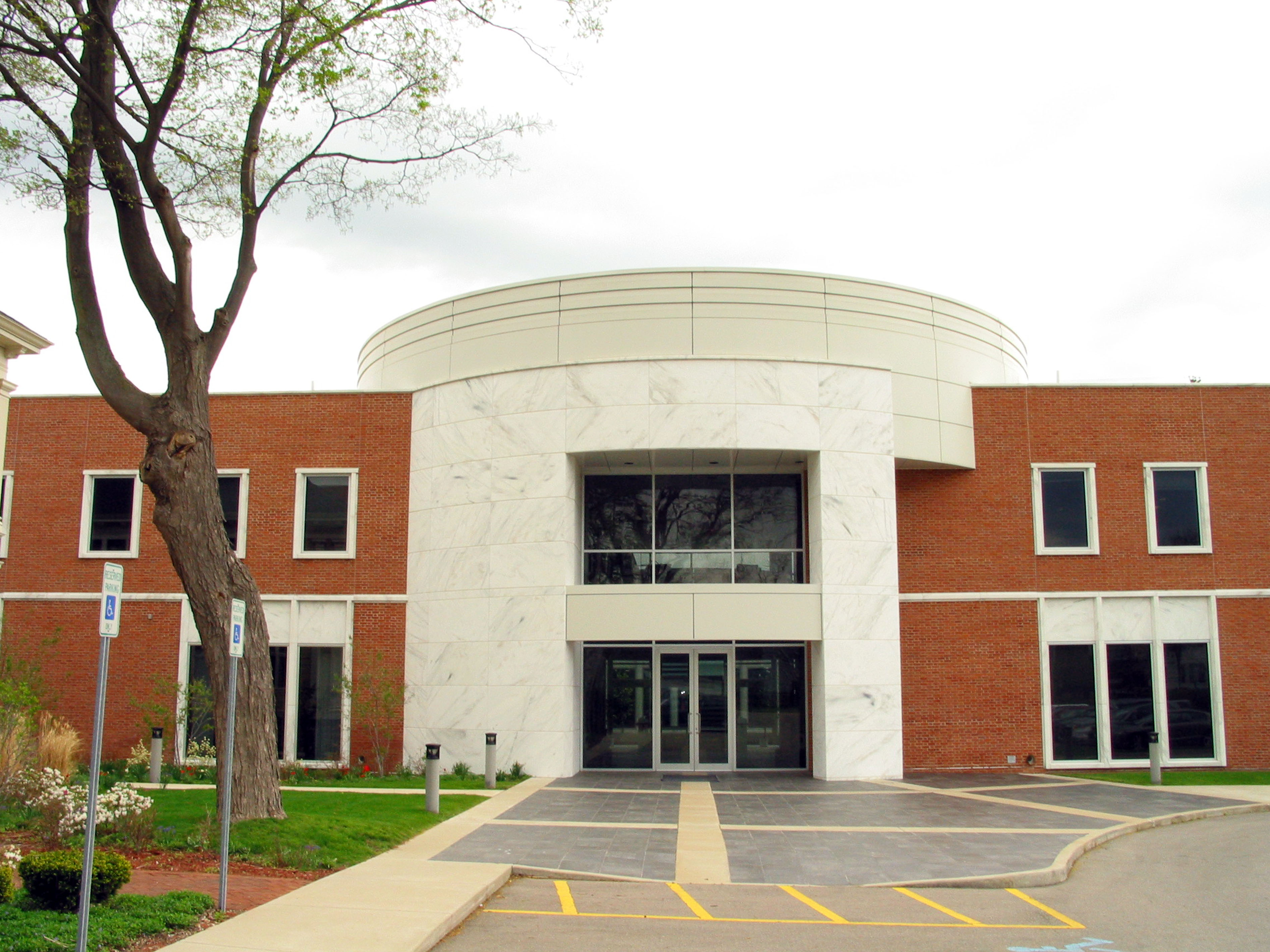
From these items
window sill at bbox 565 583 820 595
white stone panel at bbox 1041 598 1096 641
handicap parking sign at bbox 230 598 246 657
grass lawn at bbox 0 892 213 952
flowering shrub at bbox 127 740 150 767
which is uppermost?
window sill at bbox 565 583 820 595

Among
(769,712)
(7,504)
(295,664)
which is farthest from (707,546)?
(7,504)

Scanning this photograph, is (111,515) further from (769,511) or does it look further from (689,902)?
(689,902)

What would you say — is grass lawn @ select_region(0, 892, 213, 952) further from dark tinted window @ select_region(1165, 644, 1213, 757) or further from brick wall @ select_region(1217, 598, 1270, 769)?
brick wall @ select_region(1217, 598, 1270, 769)

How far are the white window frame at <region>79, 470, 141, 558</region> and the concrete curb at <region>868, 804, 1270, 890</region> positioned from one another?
1917 centimetres

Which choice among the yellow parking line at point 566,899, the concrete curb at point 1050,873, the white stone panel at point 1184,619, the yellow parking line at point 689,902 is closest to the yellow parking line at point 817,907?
the concrete curb at point 1050,873

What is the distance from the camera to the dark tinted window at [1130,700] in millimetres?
22938

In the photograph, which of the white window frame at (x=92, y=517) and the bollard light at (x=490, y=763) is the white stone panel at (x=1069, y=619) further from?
the white window frame at (x=92, y=517)

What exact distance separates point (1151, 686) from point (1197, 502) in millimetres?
4223

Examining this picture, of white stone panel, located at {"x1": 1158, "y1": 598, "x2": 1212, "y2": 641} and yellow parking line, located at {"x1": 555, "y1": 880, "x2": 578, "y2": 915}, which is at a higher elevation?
white stone panel, located at {"x1": 1158, "y1": 598, "x2": 1212, "y2": 641}

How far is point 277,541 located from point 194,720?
165 inches

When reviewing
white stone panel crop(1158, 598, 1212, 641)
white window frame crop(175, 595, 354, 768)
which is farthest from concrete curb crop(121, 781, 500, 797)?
white stone panel crop(1158, 598, 1212, 641)

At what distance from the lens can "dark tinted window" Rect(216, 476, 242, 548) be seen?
24.4m

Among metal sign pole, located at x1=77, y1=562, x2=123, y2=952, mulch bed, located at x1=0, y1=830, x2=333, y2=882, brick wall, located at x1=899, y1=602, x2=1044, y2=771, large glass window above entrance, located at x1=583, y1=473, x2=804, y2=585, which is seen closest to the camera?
metal sign pole, located at x1=77, y1=562, x2=123, y2=952

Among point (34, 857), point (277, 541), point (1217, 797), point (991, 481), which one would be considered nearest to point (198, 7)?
point (34, 857)
